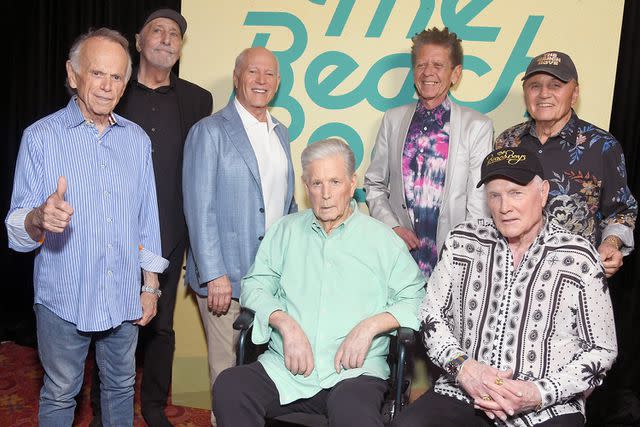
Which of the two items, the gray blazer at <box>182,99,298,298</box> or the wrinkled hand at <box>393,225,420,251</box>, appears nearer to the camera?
the gray blazer at <box>182,99,298,298</box>

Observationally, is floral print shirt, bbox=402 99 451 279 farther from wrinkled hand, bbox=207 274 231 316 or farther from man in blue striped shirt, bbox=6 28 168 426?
man in blue striped shirt, bbox=6 28 168 426

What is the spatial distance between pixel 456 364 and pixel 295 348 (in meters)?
0.64

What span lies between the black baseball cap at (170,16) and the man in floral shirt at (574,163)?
182cm

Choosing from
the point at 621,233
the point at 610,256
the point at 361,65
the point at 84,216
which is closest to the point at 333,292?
the point at 84,216

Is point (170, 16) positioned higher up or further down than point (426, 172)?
higher up

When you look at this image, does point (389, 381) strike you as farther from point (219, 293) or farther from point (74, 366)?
point (74, 366)

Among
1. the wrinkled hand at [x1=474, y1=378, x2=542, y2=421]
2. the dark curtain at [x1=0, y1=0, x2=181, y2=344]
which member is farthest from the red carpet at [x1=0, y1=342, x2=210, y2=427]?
the wrinkled hand at [x1=474, y1=378, x2=542, y2=421]

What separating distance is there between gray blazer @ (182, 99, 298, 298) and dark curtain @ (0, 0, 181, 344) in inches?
63.6

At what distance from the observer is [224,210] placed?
3.04 m

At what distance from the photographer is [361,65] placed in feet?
11.5

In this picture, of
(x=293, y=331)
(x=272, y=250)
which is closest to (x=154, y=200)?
(x=272, y=250)

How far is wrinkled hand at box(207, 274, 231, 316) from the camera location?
9.82ft

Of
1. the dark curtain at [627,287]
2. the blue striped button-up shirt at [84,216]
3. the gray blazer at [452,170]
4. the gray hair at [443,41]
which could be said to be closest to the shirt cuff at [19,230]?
the blue striped button-up shirt at [84,216]

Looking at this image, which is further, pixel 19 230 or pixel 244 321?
pixel 244 321
